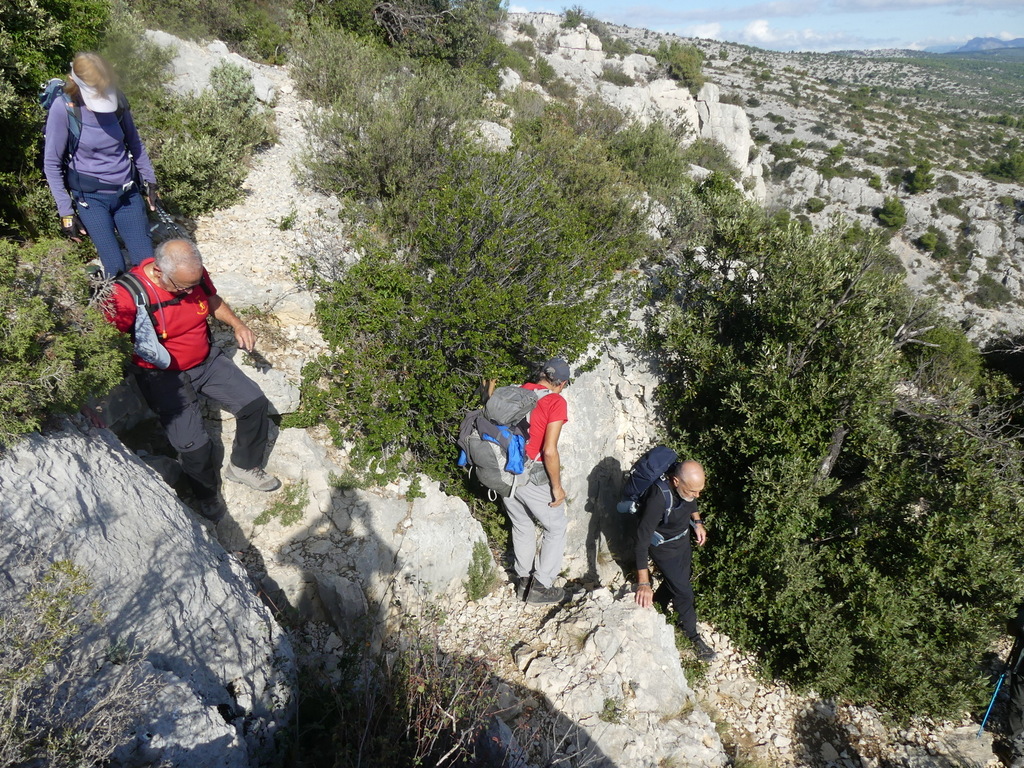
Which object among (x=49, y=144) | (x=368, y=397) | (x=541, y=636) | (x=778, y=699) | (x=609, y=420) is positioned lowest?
(x=778, y=699)

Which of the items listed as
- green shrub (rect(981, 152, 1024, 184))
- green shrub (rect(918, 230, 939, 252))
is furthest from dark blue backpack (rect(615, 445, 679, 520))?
green shrub (rect(981, 152, 1024, 184))

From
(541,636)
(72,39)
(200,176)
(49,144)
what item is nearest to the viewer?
(49,144)

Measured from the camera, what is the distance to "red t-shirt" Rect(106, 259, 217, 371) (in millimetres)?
3428

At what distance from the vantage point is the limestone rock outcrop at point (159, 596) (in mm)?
2387

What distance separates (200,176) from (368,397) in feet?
13.6

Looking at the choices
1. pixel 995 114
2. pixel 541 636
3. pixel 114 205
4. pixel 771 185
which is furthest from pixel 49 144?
Answer: pixel 995 114

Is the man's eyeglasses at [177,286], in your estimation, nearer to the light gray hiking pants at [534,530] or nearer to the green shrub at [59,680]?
the green shrub at [59,680]

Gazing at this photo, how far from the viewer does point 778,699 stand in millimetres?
5504

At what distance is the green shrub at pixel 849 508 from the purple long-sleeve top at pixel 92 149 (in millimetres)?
6333

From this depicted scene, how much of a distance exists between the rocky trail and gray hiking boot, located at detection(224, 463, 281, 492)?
4.0 inches

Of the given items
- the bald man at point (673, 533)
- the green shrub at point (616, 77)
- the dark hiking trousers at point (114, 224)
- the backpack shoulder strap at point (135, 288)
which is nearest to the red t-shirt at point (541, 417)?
the bald man at point (673, 533)

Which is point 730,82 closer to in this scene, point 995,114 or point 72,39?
point 995,114

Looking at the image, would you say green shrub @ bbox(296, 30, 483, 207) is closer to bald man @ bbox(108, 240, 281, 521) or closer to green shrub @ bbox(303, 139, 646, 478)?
green shrub @ bbox(303, 139, 646, 478)

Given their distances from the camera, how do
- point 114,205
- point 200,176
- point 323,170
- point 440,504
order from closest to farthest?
point 114,205, point 440,504, point 200,176, point 323,170
